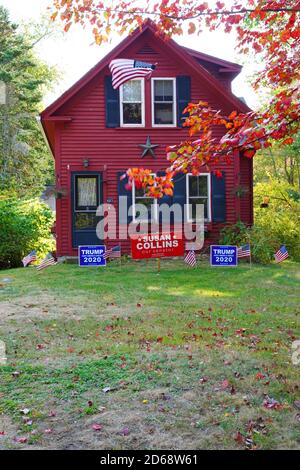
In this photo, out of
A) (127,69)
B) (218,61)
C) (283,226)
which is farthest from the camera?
(218,61)

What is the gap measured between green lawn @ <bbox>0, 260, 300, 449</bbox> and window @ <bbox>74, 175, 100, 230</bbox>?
5.55 m

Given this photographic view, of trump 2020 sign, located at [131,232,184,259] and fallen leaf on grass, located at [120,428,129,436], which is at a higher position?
trump 2020 sign, located at [131,232,184,259]

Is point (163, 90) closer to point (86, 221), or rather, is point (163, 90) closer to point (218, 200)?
point (218, 200)

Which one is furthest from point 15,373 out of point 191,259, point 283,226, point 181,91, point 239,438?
point 283,226

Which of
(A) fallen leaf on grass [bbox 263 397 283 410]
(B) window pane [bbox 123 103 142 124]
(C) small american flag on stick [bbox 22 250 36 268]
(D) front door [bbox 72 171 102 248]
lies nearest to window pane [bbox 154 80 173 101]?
(B) window pane [bbox 123 103 142 124]

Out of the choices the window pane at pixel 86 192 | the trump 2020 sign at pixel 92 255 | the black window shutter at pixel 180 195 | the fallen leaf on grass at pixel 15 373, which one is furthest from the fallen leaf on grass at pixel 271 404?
the window pane at pixel 86 192

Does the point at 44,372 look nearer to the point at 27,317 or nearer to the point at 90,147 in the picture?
the point at 27,317

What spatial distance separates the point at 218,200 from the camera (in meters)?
15.2

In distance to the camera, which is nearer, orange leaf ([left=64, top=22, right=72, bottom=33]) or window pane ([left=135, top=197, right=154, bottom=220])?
orange leaf ([left=64, top=22, right=72, bottom=33])

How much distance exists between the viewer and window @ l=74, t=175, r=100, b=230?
49.0ft

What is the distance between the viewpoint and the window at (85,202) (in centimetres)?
1495

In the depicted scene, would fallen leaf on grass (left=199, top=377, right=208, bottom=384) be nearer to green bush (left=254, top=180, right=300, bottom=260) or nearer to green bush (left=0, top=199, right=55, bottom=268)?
green bush (left=254, top=180, right=300, bottom=260)

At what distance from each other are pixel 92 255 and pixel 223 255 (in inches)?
132

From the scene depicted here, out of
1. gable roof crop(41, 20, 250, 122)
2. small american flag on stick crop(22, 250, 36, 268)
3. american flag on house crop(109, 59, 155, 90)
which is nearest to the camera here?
small american flag on stick crop(22, 250, 36, 268)
